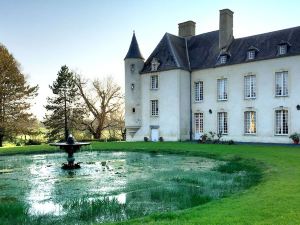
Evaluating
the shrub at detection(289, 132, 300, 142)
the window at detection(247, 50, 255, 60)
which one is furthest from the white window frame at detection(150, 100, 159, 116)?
the shrub at detection(289, 132, 300, 142)

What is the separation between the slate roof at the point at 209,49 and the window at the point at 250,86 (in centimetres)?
146

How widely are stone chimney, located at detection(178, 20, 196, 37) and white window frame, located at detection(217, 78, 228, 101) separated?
25.2 feet

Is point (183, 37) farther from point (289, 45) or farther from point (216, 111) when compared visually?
point (289, 45)

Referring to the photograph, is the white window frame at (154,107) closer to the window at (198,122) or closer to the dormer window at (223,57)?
the window at (198,122)

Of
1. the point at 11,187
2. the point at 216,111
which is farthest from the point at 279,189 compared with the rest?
the point at 216,111

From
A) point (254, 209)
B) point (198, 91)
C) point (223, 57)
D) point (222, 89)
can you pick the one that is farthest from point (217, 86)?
point (254, 209)

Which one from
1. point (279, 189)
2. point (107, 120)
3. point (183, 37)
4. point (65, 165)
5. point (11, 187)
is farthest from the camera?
point (107, 120)

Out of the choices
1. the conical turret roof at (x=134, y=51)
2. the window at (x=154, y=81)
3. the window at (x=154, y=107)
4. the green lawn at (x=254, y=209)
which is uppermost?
the conical turret roof at (x=134, y=51)

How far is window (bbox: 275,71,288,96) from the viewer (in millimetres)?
26331

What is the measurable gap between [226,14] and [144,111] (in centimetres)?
1152

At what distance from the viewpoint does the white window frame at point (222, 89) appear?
2966 cm

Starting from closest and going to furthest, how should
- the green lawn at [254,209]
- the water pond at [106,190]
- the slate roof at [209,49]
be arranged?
the green lawn at [254,209]
the water pond at [106,190]
the slate roof at [209,49]

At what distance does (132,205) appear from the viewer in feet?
29.0

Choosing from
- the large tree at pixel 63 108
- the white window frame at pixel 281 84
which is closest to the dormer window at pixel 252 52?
the white window frame at pixel 281 84
